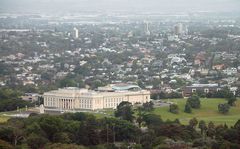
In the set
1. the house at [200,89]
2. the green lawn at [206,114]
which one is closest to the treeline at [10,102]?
the green lawn at [206,114]

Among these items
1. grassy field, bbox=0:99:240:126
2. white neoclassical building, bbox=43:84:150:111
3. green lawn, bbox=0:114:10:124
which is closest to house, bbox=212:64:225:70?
white neoclassical building, bbox=43:84:150:111

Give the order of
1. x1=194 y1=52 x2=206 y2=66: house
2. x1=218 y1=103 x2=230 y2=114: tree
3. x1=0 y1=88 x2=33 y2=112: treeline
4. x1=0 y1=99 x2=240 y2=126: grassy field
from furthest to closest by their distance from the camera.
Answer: x1=194 y1=52 x2=206 y2=66: house, x1=0 y1=88 x2=33 y2=112: treeline, x1=218 y1=103 x2=230 y2=114: tree, x1=0 y1=99 x2=240 y2=126: grassy field

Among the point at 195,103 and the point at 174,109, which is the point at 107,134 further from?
the point at 195,103

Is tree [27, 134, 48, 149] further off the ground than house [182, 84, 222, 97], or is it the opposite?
tree [27, 134, 48, 149]

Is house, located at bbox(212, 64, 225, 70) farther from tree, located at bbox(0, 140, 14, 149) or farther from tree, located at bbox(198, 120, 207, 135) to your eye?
tree, located at bbox(0, 140, 14, 149)

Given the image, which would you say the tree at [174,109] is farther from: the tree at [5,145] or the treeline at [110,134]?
the tree at [5,145]
